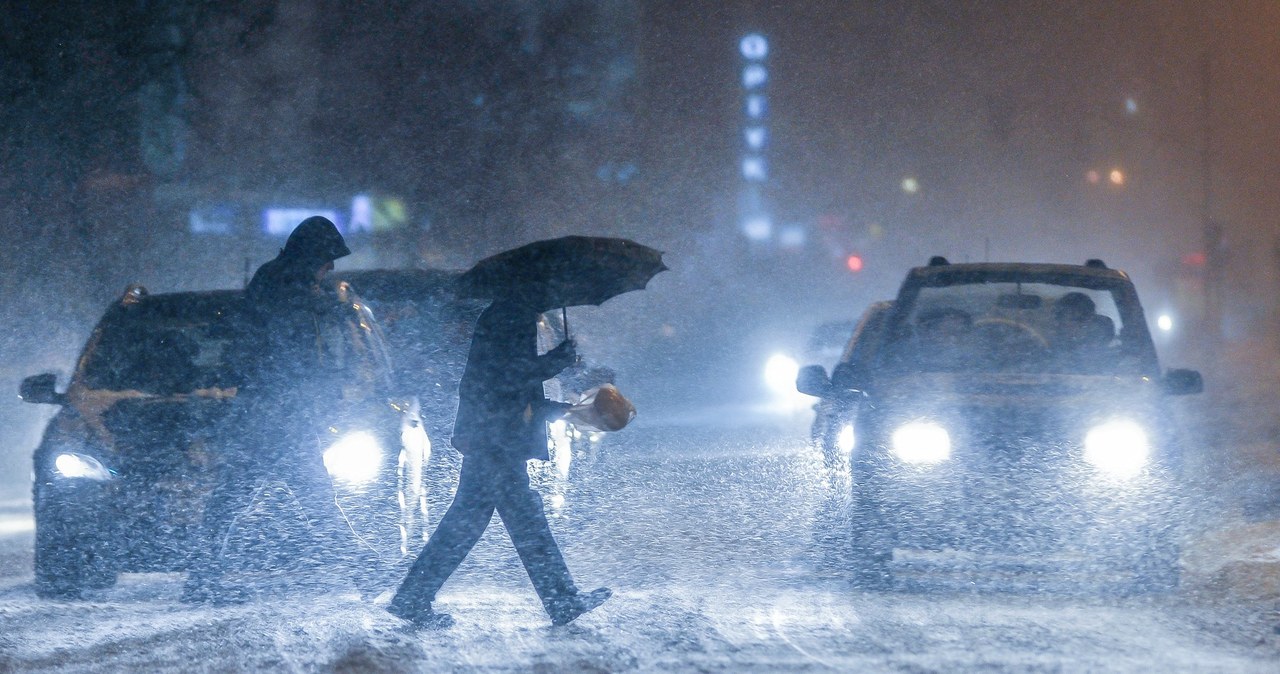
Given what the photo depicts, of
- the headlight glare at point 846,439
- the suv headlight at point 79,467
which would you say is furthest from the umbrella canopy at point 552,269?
the suv headlight at point 79,467

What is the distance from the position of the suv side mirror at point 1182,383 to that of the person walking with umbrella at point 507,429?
3.41 m

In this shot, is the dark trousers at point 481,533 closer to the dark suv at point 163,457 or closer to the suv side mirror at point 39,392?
the dark suv at point 163,457

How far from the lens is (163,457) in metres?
6.70

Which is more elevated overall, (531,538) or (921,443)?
(921,443)

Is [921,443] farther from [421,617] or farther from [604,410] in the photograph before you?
[421,617]

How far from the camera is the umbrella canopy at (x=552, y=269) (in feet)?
19.8

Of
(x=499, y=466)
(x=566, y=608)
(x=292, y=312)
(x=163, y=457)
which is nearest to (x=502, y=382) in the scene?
(x=499, y=466)

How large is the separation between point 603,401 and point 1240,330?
61.4 metres

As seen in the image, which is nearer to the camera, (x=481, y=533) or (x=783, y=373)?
(x=481, y=533)

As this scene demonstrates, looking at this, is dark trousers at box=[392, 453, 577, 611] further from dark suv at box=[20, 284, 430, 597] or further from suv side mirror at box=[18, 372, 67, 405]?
suv side mirror at box=[18, 372, 67, 405]

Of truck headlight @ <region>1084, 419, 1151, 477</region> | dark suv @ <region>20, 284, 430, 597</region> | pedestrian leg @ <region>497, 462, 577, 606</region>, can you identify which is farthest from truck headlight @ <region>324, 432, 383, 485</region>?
Result: truck headlight @ <region>1084, 419, 1151, 477</region>

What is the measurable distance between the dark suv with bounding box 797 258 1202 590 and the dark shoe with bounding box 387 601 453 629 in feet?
7.27

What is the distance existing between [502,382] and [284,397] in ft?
3.79

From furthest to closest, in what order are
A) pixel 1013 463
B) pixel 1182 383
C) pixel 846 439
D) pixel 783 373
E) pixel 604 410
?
pixel 783 373, pixel 1182 383, pixel 846 439, pixel 1013 463, pixel 604 410
